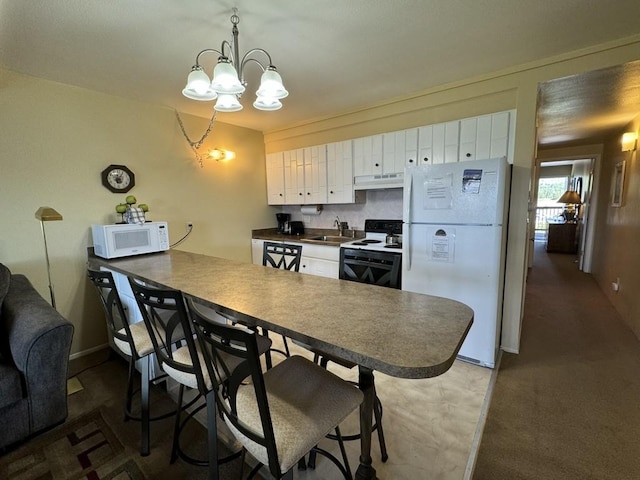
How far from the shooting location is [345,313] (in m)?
1.20

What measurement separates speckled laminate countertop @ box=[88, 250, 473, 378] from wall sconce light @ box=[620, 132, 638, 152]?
3.75 meters

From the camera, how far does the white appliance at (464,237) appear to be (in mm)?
2275

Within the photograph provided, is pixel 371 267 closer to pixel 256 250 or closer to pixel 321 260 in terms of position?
pixel 321 260

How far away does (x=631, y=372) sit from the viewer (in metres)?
2.33

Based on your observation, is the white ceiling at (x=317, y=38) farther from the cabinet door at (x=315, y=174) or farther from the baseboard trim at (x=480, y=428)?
the baseboard trim at (x=480, y=428)

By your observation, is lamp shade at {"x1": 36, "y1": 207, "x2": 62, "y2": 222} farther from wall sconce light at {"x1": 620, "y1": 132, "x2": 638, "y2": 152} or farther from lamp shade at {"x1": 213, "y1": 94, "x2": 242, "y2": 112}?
wall sconce light at {"x1": 620, "y1": 132, "x2": 638, "y2": 152}

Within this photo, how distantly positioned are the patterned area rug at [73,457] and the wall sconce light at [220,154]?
108 inches

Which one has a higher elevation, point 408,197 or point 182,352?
point 408,197

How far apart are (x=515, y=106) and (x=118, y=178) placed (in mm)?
3580

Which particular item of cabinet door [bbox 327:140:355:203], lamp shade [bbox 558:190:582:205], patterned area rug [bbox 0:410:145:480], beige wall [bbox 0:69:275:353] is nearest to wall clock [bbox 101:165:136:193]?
beige wall [bbox 0:69:275:353]

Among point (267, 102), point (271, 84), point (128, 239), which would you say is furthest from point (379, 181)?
point (128, 239)

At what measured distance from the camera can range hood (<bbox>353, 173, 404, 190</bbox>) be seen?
313cm

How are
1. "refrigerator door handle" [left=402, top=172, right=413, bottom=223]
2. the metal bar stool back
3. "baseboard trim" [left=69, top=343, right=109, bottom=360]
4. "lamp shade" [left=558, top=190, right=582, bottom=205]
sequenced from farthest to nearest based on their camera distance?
"lamp shade" [left=558, top=190, right=582, bottom=205], "baseboard trim" [left=69, top=343, right=109, bottom=360], "refrigerator door handle" [left=402, top=172, right=413, bottom=223], the metal bar stool back

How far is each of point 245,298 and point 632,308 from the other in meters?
3.91
